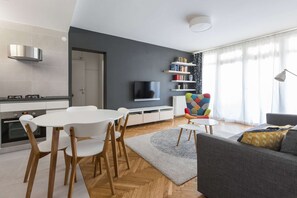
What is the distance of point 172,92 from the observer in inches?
214

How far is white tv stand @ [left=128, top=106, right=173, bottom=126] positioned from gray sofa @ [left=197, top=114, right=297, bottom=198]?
275 cm

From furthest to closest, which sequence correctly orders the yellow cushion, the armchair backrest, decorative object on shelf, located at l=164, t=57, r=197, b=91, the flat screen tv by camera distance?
decorative object on shelf, located at l=164, t=57, r=197, b=91
the flat screen tv
the armchair backrest
the yellow cushion

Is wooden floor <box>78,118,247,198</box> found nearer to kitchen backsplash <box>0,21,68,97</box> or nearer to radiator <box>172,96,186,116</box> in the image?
kitchen backsplash <box>0,21,68,97</box>

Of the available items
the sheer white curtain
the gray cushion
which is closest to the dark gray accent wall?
A: the sheer white curtain

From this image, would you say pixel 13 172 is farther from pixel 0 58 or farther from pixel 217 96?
pixel 217 96

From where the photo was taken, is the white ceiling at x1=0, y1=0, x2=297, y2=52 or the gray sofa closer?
the gray sofa

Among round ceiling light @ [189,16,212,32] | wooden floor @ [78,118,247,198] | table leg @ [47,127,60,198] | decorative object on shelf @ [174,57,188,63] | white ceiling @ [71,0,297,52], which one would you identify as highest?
white ceiling @ [71,0,297,52]

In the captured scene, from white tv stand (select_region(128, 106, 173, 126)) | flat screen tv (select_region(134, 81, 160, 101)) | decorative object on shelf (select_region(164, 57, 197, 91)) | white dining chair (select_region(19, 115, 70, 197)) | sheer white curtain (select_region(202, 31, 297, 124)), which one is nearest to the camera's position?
white dining chair (select_region(19, 115, 70, 197))

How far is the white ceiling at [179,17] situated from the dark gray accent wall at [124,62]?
0.82 feet

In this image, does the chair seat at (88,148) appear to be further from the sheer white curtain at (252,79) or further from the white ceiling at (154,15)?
the sheer white curtain at (252,79)

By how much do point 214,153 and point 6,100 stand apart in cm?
315

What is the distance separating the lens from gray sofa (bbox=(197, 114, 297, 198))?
3.06ft

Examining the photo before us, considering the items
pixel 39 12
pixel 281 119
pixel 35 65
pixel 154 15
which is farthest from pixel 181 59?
pixel 35 65

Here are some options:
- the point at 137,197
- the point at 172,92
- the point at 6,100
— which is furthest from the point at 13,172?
the point at 172,92
